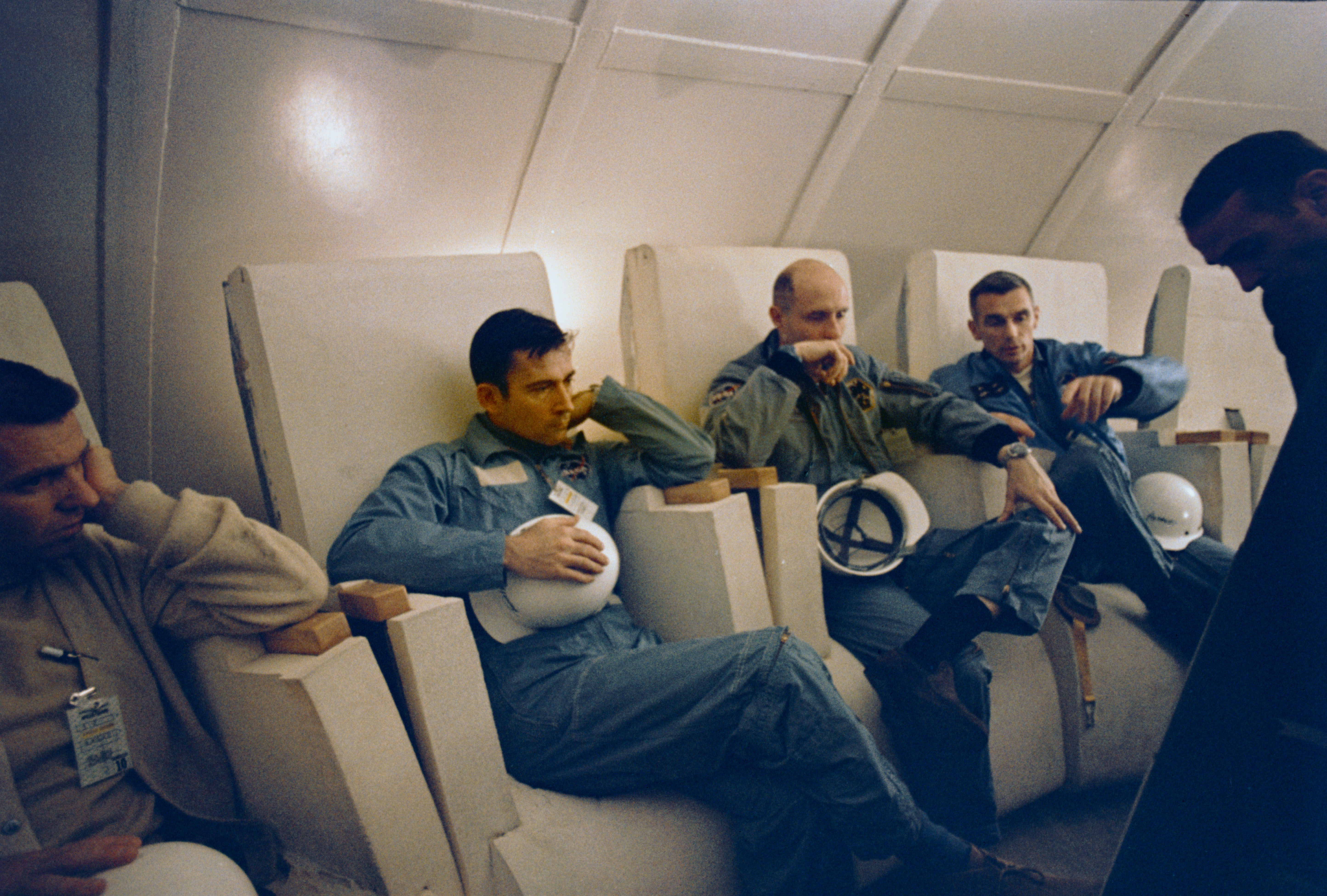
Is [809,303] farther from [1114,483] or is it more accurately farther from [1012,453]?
[1114,483]

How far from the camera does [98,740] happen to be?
0.59 meters

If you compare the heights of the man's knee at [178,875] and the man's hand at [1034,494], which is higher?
the man's hand at [1034,494]

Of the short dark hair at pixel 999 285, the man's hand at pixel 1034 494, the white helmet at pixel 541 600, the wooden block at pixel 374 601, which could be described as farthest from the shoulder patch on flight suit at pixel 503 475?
the short dark hair at pixel 999 285

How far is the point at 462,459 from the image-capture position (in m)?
1.03

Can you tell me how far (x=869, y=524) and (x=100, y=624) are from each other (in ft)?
2.96

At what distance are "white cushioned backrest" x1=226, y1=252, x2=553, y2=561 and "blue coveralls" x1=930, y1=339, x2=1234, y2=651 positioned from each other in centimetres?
92

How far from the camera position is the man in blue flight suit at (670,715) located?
78 cm

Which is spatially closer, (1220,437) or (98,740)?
(98,740)

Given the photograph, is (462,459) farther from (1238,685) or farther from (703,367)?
(1238,685)

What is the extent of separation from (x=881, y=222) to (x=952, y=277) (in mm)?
208

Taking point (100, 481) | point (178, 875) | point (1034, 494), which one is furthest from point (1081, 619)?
→ point (100, 481)

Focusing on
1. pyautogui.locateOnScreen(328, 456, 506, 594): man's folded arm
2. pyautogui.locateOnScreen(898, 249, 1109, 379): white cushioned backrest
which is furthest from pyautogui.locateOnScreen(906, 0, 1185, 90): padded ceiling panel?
pyautogui.locateOnScreen(328, 456, 506, 594): man's folded arm

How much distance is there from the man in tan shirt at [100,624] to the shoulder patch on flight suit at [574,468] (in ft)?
1.29

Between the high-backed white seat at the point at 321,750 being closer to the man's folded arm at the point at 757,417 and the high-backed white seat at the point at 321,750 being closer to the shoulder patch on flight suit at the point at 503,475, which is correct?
the shoulder patch on flight suit at the point at 503,475
